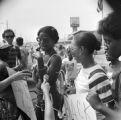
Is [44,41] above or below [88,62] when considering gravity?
above

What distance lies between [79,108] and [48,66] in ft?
3.10

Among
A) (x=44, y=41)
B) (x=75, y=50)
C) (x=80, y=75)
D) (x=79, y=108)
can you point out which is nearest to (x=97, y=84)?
(x=79, y=108)

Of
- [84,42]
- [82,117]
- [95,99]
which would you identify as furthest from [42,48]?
[95,99]

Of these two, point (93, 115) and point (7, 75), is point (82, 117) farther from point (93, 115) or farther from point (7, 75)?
point (7, 75)

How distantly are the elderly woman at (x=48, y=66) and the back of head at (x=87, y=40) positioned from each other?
525mm

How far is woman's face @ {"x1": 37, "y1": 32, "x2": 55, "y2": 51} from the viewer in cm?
258

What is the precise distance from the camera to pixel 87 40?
6.28ft

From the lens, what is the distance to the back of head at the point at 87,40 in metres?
1.91

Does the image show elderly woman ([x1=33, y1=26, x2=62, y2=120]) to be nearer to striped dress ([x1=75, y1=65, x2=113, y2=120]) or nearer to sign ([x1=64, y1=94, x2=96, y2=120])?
striped dress ([x1=75, y1=65, x2=113, y2=120])

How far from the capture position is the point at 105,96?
4.98ft

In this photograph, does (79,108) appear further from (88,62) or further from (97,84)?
(88,62)

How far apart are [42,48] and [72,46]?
0.70m

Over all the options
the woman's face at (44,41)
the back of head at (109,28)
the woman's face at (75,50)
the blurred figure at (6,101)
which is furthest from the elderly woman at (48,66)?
the back of head at (109,28)

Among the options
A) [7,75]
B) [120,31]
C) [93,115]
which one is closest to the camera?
[120,31]
